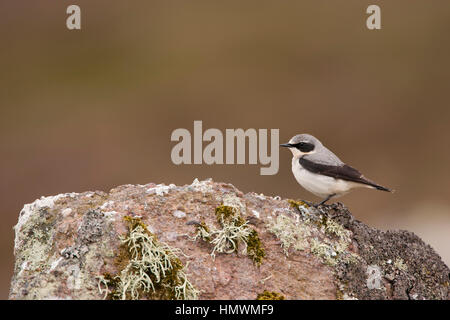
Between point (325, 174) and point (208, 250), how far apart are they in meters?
3.25

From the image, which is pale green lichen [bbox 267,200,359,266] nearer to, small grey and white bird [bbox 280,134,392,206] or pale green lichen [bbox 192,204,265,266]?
pale green lichen [bbox 192,204,265,266]

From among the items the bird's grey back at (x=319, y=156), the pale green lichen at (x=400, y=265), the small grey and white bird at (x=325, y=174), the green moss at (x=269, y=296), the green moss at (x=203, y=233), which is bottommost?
the green moss at (x=269, y=296)

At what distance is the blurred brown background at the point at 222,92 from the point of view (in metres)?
26.9

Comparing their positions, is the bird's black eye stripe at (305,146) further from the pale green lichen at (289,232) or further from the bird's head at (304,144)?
the pale green lichen at (289,232)

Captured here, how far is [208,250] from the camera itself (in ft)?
22.7

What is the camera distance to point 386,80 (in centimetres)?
3388

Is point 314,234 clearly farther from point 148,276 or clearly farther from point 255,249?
point 148,276

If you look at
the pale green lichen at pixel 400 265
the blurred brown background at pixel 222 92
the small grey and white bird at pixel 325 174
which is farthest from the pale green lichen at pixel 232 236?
the blurred brown background at pixel 222 92

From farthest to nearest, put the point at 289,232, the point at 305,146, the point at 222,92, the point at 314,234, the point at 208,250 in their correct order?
the point at 222,92 → the point at 305,146 → the point at 314,234 → the point at 289,232 → the point at 208,250

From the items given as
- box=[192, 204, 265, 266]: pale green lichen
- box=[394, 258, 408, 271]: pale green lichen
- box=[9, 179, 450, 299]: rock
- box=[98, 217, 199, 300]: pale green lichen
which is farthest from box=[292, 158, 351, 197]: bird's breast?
box=[98, 217, 199, 300]: pale green lichen

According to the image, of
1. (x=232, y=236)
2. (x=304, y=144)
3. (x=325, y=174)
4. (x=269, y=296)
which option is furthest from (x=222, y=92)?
(x=269, y=296)

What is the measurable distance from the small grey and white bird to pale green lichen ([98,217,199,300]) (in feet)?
11.4

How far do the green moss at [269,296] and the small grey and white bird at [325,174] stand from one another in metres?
3.09

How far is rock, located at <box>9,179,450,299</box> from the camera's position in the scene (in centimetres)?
648
